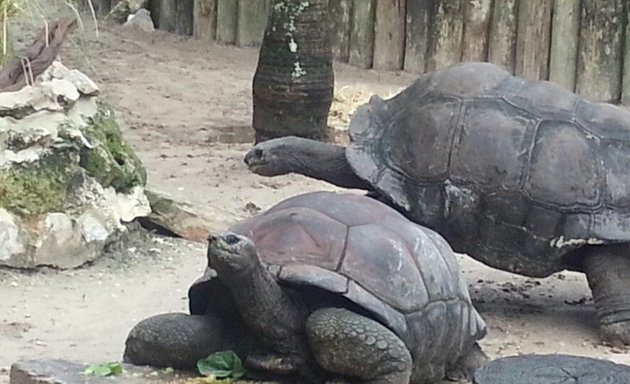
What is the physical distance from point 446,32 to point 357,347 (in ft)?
24.2

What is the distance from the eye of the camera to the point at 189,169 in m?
8.74

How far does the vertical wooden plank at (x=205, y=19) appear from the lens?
42.0 ft

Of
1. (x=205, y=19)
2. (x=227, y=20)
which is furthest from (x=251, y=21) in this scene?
(x=205, y=19)

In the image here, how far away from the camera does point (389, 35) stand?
465 inches

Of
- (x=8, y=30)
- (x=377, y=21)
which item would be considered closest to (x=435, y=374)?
(x=8, y=30)

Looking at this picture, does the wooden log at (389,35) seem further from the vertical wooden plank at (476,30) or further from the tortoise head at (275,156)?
the tortoise head at (275,156)

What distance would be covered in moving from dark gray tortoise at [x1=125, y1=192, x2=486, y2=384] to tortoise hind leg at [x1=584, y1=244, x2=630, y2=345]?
4.00 feet

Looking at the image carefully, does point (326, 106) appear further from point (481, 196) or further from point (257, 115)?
point (481, 196)

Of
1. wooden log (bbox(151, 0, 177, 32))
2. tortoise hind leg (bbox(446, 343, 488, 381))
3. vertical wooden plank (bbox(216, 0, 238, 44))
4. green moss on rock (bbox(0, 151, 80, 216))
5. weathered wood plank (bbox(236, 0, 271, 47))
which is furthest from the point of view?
wooden log (bbox(151, 0, 177, 32))

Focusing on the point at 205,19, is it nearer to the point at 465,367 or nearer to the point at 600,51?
the point at 600,51

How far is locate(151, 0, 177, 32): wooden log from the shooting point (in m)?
13.2

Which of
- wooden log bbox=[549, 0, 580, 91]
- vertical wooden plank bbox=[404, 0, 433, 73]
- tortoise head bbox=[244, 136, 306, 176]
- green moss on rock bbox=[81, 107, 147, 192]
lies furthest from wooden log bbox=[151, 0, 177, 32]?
tortoise head bbox=[244, 136, 306, 176]

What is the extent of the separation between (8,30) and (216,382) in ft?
10.7

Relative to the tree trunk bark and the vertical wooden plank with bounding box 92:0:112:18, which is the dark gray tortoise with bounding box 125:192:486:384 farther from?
the vertical wooden plank with bounding box 92:0:112:18
